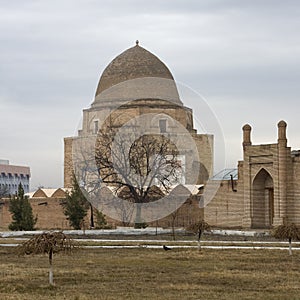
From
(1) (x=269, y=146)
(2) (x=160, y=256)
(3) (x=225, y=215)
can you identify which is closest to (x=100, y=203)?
(3) (x=225, y=215)

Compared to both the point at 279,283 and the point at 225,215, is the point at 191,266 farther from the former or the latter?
the point at 225,215

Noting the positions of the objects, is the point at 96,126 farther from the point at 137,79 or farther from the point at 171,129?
the point at 171,129

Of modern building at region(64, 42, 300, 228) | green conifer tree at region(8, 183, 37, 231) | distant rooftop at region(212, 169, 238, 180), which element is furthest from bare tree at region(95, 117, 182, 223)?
green conifer tree at region(8, 183, 37, 231)

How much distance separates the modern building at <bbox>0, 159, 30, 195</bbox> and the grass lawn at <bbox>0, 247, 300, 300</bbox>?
109635 mm

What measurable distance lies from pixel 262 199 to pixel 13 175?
97.8 meters

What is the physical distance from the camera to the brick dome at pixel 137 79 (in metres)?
65.2

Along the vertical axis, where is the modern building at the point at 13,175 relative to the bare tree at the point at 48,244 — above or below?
above

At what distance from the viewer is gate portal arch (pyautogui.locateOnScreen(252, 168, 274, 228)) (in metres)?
50.6

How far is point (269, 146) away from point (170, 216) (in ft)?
27.8

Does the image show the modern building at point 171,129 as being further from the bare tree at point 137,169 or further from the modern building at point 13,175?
the modern building at point 13,175

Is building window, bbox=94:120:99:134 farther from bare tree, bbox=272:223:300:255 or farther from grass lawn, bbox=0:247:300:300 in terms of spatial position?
bare tree, bbox=272:223:300:255

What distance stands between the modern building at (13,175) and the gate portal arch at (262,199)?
88.5 metres

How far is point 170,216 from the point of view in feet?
179

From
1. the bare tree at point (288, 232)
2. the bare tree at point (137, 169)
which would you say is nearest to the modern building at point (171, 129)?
the bare tree at point (137, 169)
